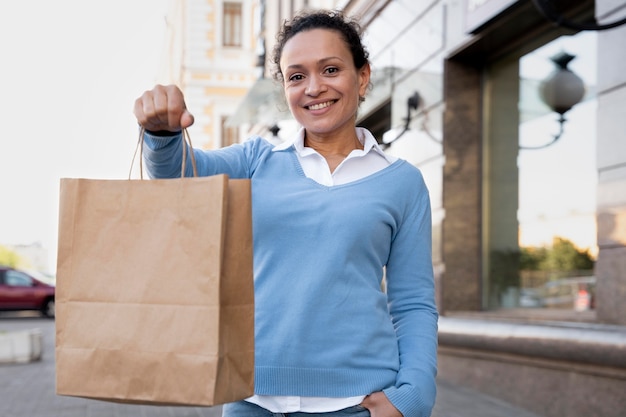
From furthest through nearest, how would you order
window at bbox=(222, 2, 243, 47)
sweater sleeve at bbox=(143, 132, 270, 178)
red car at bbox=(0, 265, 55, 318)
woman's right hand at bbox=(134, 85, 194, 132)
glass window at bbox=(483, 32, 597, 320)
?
1. window at bbox=(222, 2, 243, 47)
2. red car at bbox=(0, 265, 55, 318)
3. glass window at bbox=(483, 32, 597, 320)
4. sweater sleeve at bbox=(143, 132, 270, 178)
5. woman's right hand at bbox=(134, 85, 194, 132)

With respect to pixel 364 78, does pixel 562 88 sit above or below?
above

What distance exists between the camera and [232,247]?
179 centimetres

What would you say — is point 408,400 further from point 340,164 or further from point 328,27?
point 328,27

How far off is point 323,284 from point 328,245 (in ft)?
0.30

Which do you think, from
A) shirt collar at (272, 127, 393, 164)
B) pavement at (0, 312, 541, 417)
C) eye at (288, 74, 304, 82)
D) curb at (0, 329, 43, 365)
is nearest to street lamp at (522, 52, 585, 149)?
pavement at (0, 312, 541, 417)

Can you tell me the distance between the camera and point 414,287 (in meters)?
2.30

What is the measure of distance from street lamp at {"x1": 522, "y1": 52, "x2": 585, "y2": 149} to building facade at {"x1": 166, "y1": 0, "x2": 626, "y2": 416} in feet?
0.09

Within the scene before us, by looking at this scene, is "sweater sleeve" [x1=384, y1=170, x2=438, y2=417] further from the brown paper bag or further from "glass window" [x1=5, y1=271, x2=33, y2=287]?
"glass window" [x1=5, y1=271, x2=33, y2=287]

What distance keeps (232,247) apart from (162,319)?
0.63ft

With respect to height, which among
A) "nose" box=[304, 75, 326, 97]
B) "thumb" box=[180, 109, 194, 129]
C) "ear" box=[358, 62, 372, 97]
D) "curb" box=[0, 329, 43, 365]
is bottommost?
"curb" box=[0, 329, 43, 365]

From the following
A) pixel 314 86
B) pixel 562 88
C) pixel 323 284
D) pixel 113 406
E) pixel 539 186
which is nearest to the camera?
pixel 323 284

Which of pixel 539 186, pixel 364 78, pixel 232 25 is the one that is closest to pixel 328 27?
pixel 364 78

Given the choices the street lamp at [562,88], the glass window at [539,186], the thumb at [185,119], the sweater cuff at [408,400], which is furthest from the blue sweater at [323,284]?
the street lamp at [562,88]

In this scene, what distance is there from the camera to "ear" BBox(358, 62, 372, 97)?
2445 mm
